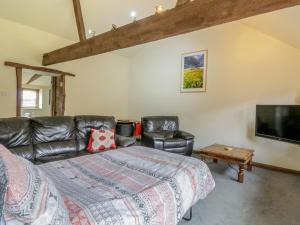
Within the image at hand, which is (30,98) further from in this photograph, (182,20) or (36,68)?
(182,20)

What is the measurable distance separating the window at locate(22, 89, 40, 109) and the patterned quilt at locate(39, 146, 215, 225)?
632cm

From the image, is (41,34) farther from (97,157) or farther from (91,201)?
(91,201)

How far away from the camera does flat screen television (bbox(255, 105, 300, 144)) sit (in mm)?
3035

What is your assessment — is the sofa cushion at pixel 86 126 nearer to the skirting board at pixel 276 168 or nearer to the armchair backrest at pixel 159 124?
the armchair backrest at pixel 159 124

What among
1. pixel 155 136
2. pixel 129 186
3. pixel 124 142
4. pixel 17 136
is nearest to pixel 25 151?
pixel 17 136

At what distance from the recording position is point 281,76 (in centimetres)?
364

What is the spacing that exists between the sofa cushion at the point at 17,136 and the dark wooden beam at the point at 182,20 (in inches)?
64.9

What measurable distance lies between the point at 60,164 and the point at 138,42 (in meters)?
1.90

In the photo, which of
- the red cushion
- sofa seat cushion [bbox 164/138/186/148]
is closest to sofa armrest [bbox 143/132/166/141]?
sofa seat cushion [bbox 164/138/186/148]

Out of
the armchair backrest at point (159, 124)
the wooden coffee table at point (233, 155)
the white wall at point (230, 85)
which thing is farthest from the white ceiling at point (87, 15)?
the armchair backrest at point (159, 124)

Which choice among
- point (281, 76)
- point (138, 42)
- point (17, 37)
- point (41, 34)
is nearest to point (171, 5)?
point (138, 42)

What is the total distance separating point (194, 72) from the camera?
4832 mm

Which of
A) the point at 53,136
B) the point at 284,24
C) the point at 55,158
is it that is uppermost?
the point at 284,24

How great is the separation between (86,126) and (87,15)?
8.45 ft
